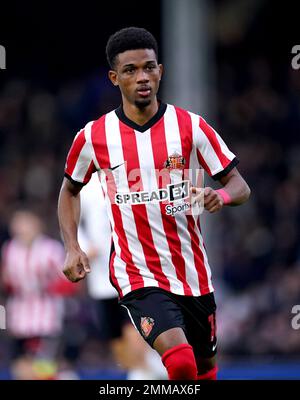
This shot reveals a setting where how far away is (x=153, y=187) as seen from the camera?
5656 mm

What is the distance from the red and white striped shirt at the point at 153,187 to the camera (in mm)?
5668

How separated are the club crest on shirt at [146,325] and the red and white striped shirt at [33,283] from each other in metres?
4.76

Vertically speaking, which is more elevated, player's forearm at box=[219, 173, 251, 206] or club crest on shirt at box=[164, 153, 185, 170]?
club crest on shirt at box=[164, 153, 185, 170]

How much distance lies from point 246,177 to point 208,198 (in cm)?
712

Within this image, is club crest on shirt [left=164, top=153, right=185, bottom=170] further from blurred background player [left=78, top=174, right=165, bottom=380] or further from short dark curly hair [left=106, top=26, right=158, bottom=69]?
blurred background player [left=78, top=174, right=165, bottom=380]

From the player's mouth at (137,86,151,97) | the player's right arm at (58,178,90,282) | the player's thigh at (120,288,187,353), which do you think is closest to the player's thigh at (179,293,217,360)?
the player's thigh at (120,288,187,353)

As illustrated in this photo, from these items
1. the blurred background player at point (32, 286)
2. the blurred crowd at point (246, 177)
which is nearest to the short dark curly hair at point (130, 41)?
the blurred background player at point (32, 286)

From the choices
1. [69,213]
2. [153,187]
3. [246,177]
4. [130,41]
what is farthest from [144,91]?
[246,177]

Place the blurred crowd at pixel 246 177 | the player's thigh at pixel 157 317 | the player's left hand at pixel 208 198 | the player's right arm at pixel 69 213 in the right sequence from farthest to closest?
the blurred crowd at pixel 246 177
the player's right arm at pixel 69 213
the player's thigh at pixel 157 317
the player's left hand at pixel 208 198

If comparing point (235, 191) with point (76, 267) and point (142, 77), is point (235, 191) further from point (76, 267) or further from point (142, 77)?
point (76, 267)

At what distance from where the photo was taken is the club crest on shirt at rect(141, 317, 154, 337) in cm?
556

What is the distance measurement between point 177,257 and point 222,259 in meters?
6.23

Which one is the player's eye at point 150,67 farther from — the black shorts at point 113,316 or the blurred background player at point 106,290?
the black shorts at point 113,316
